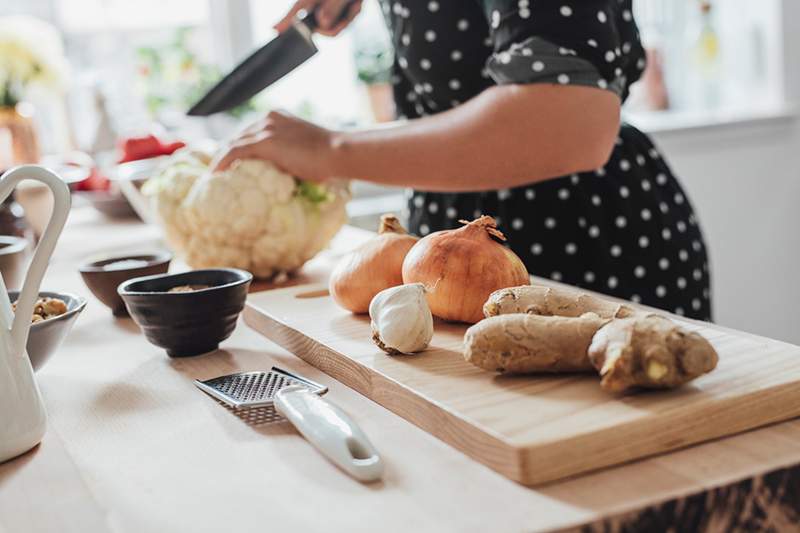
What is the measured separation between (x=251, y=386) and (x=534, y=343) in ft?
0.81

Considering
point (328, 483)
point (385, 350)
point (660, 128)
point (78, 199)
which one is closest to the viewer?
point (328, 483)

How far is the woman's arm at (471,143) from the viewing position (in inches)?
43.5

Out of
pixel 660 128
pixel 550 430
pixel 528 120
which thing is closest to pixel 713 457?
pixel 550 430

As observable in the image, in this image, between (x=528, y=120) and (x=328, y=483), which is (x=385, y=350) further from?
(x=528, y=120)

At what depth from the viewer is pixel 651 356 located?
60 centimetres

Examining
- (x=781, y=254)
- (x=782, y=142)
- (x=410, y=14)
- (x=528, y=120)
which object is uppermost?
(x=410, y=14)

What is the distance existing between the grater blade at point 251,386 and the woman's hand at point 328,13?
2.75 ft

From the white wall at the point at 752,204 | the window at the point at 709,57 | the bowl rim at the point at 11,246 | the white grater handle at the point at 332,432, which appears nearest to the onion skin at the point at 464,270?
the white grater handle at the point at 332,432

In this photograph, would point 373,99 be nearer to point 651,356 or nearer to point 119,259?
point 119,259

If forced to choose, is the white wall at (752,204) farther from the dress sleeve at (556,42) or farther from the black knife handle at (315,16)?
the dress sleeve at (556,42)

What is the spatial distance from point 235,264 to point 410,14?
0.41 m

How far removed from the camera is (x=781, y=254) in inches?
113

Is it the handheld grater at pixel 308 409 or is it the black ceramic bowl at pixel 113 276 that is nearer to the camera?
the handheld grater at pixel 308 409

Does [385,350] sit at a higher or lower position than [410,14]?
lower
